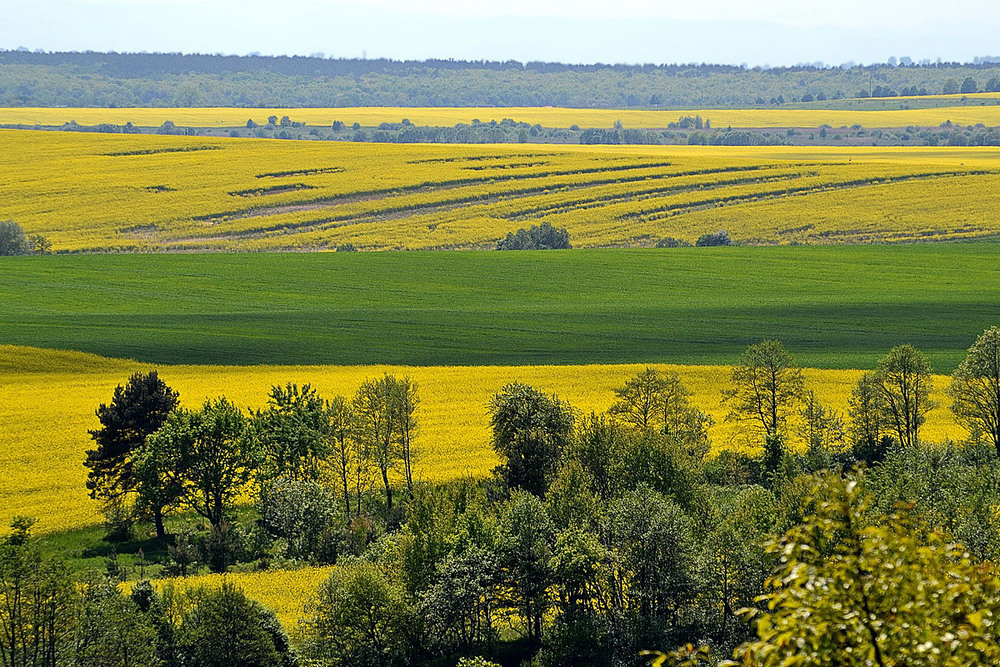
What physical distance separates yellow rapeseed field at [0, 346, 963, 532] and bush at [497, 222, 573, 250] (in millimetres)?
54517

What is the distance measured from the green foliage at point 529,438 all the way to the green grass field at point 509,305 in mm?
21857

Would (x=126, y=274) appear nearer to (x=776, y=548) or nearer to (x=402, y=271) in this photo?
(x=402, y=271)

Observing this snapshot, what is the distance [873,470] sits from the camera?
167ft

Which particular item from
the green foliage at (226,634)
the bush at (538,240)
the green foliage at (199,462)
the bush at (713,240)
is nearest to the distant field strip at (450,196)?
the bush at (713,240)

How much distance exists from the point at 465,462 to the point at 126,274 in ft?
194

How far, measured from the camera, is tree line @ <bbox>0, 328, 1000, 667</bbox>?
125 feet

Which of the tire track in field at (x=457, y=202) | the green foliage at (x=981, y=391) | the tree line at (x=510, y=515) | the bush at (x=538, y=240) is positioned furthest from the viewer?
the tire track in field at (x=457, y=202)

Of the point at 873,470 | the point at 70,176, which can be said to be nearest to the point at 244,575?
the point at 873,470

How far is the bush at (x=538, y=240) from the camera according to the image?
12725 cm

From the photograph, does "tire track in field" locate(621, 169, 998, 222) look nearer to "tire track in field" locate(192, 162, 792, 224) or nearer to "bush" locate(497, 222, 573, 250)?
"tire track in field" locate(192, 162, 792, 224)

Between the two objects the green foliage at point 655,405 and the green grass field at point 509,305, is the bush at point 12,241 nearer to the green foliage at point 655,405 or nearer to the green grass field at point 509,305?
the green grass field at point 509,305

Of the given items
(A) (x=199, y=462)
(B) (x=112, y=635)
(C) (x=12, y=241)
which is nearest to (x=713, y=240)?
(C) (x=12, y=241)

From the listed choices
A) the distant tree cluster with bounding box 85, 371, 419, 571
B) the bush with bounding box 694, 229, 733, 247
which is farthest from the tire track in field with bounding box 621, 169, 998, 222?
the distant tree cluster with bounding box 85, 371, 419, 571

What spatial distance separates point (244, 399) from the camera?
222 feet
